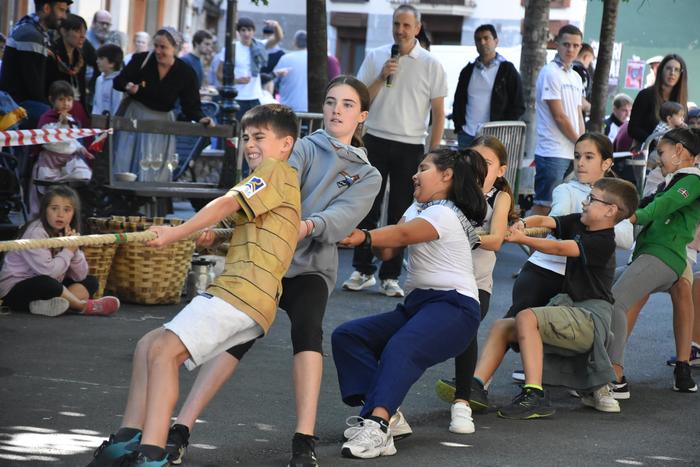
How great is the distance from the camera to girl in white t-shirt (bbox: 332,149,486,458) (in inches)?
225

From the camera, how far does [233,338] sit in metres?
5.05

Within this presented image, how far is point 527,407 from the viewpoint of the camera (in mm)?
6590

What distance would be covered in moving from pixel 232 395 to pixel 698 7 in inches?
1166

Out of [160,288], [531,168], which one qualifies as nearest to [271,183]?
[160,288]

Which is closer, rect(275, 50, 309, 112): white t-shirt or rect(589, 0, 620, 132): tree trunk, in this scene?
rect(589, 0, 620, 132): tree trunk

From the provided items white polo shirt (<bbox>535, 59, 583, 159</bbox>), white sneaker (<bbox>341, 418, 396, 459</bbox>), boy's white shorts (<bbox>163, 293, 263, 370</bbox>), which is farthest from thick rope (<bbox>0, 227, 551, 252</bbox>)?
white polo shirt (<bbox>535, 59, 583, 159</bbox>)

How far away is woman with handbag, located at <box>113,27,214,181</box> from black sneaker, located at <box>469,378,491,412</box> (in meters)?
6.19

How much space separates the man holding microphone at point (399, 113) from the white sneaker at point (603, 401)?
130 inches

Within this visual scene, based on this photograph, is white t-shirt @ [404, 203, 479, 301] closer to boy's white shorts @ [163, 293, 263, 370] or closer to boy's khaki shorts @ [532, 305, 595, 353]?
boy's khaki shorts @ [532, 305, 595, 353]

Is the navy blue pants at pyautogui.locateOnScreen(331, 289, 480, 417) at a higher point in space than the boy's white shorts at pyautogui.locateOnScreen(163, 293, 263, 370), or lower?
lower

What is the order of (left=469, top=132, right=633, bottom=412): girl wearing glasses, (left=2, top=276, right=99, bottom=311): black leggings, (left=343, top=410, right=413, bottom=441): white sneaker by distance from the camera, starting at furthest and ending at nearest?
(left=2, top=276, right=99, bottom=311): black leggings < (left=469, top=132, right=633, bottom=412): girl wearing glasses < (left=343, top=410, right=413, bottom=441): white sneaker

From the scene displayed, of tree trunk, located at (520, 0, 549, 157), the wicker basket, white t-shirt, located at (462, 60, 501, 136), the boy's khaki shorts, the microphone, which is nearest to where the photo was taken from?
the boy's khaki shorts

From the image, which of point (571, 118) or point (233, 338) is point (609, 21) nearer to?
point (571, 118)

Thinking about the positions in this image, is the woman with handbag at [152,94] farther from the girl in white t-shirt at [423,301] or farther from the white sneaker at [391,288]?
the girl in white t-shirt at [423,301]
